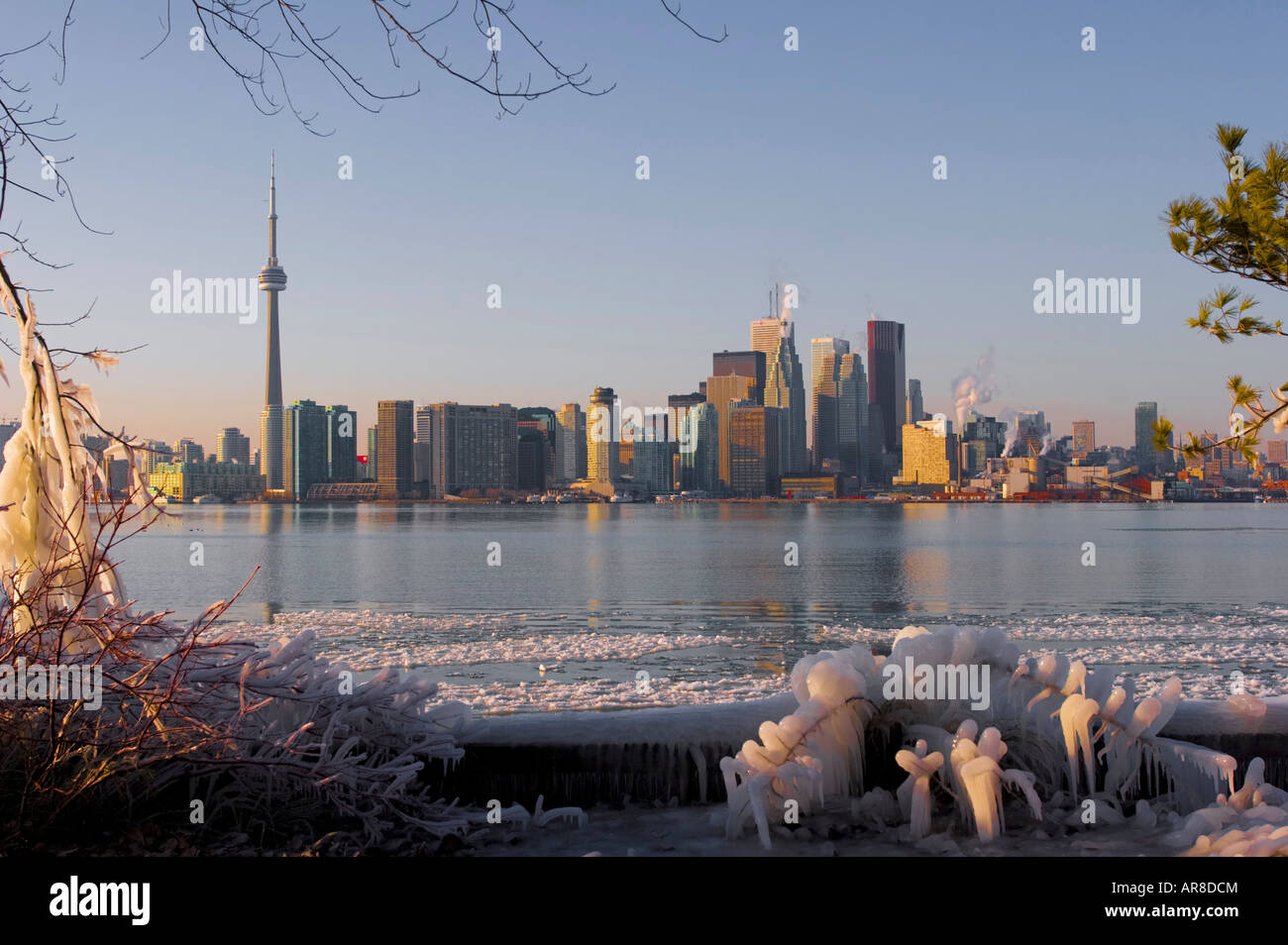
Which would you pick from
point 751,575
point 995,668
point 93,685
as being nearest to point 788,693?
point 995,668

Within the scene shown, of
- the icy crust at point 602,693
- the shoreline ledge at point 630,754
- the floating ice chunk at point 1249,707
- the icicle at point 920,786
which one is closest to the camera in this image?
the icicle at point 920,786

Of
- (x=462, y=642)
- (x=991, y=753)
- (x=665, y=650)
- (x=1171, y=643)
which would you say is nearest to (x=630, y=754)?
(x=991, y=753)

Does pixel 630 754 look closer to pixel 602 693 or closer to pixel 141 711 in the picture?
pixel 141 711

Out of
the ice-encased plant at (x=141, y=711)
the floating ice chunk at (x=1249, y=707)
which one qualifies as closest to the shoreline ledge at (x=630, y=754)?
the floating ice chunk at (x=1249, y=707)

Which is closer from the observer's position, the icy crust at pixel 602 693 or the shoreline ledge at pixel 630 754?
the shoreline ledge at pixel 630 754

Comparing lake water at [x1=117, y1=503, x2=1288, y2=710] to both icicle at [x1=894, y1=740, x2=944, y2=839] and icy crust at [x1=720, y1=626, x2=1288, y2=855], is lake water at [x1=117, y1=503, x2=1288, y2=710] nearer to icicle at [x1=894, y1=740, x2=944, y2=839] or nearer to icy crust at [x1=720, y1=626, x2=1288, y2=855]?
icy crust at [x1=720, y1=626, x2=1288, y2=855]

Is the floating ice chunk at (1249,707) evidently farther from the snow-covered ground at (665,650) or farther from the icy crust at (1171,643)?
the icy crust at (1171,643)
